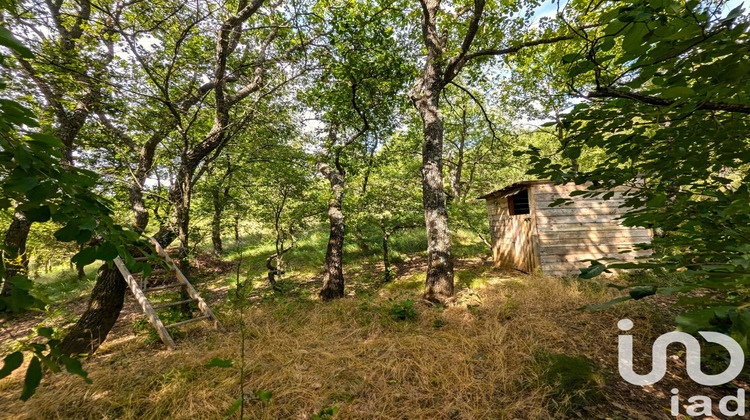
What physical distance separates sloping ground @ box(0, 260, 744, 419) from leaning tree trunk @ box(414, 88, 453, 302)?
0.53 m

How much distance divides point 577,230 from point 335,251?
704 centimetres

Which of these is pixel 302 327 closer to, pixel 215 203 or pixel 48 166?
pixel 48 166

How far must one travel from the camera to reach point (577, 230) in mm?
7719

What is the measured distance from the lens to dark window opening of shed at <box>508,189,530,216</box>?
30.5ft

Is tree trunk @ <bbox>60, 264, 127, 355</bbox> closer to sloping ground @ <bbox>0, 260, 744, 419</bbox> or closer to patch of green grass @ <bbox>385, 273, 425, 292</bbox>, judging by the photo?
sloping ground @ <bbox>0, 260, 744, 419</bbox>

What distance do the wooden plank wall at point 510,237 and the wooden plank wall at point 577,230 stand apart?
38cm

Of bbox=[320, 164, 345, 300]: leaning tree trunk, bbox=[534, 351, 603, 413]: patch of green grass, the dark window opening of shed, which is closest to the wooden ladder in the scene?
bbox=[320, 164, 345, 300]: leaning tree trunk

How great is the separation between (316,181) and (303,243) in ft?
23.2

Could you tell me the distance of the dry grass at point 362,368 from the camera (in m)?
2.65

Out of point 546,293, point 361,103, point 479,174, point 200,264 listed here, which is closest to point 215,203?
point 200,264

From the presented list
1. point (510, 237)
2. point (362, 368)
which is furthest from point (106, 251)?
point (510, 237)

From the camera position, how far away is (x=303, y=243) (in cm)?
1448

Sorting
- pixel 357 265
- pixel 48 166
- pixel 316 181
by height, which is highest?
pixel 316 181

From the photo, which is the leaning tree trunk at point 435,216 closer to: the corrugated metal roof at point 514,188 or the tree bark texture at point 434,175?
the tree bark texture at point 434,175
